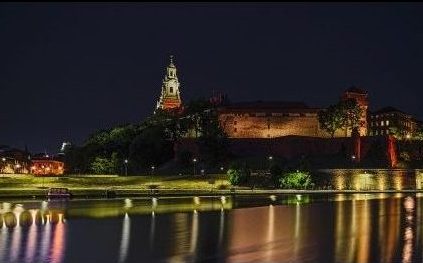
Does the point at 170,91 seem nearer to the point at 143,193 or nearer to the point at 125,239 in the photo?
the point at 143,193

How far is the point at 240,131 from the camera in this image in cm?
9031

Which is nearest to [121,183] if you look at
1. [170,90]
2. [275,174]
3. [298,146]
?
[275,174]

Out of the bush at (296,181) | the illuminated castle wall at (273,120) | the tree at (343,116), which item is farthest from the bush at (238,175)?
the illuminated castle wall at (273,120)

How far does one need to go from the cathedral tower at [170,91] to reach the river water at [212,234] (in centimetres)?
9583

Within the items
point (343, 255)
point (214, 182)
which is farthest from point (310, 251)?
point (214, 182)

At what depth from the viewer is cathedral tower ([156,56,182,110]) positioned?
13438cm

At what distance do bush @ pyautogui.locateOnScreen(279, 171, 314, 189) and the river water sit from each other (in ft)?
78.3

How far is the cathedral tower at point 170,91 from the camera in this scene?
134375 millimetres

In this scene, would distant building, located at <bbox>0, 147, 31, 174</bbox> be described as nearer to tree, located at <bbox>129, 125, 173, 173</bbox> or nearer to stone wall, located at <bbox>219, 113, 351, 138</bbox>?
tree, located at <bbox>129, 125, 173, 173</bbox>

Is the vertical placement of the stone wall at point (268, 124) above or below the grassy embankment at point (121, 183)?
above

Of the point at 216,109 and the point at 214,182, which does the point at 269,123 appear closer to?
the point at 216,109

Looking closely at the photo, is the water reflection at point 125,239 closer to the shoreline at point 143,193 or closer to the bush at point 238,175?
the shoreline at point 143,193

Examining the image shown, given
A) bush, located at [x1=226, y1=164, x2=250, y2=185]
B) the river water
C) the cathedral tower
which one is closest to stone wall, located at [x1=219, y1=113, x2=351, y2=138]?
bush, located at [x1=226, y1=164, x2=250, y2=185]

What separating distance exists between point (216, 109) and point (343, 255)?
71.5 meters
